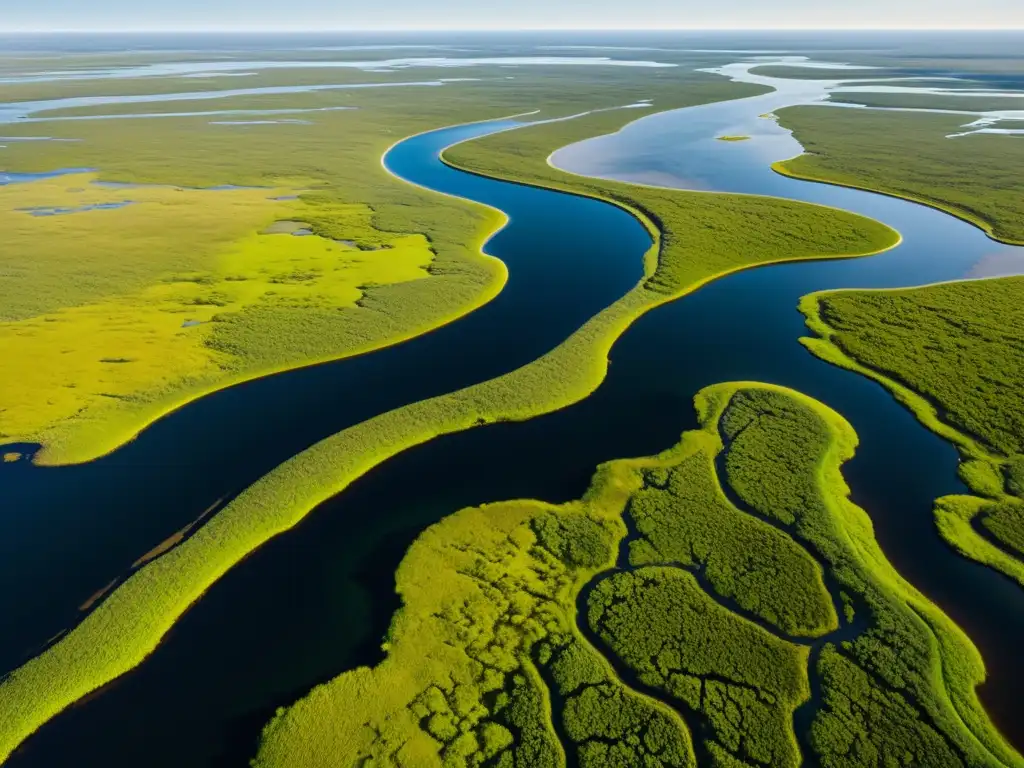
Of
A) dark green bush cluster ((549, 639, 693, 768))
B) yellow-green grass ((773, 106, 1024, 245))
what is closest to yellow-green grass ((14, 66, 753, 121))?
yellow-green grass ((773, 106, 1024, 245))

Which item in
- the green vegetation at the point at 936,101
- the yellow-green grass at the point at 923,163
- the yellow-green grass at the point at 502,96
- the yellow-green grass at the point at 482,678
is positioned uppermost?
the yellow-green grass at the point at 482,678

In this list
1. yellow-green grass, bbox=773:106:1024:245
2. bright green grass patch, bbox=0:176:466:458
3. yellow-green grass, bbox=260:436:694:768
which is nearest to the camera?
Answer: yellow-green grass, bbox=260:436:694:768

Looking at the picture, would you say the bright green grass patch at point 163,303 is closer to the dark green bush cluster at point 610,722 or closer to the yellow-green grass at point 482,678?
the yellow-green grass at point 482,678

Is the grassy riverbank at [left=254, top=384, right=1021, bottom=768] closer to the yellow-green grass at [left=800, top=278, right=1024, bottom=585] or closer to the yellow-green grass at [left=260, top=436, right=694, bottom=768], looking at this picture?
the yellow-green grass at [left=260, top=436, right=694, bottom=768]

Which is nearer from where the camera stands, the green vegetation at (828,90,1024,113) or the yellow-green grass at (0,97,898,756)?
the yellow-green grass at (0,97,898,756)

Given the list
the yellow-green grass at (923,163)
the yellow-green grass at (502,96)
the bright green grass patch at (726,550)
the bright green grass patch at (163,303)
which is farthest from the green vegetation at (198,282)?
the yellow-green grass at (502,96)

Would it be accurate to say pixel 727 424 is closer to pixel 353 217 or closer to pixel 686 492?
pixel 686 492

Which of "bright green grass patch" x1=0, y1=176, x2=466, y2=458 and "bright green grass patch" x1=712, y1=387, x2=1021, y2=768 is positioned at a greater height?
"bright green grass patch" x1=712, y1=387, x2=1021, y2=768
